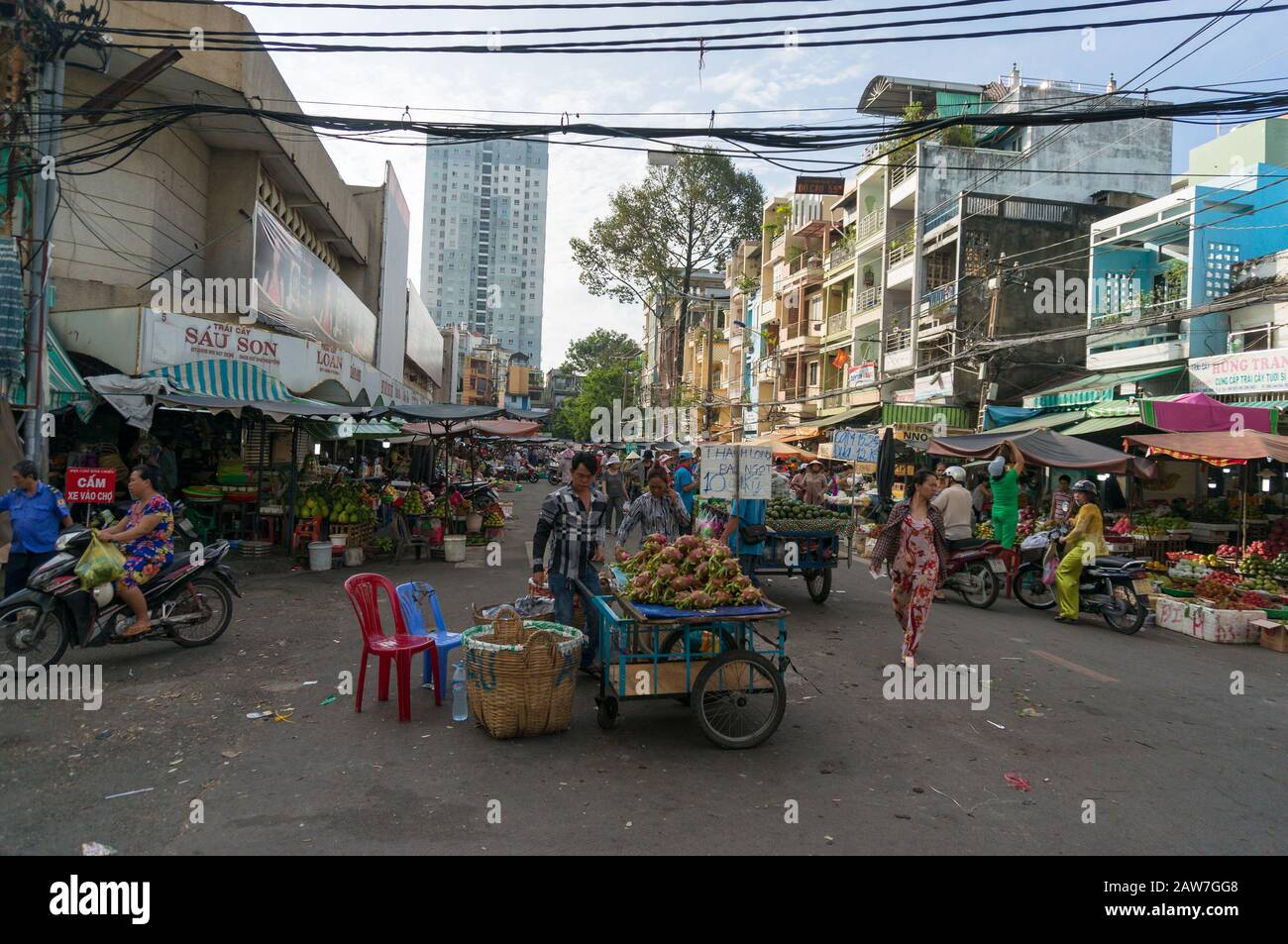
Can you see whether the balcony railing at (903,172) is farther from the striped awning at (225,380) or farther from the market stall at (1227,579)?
the striped awning at (225,380)

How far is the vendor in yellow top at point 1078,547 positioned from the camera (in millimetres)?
10258

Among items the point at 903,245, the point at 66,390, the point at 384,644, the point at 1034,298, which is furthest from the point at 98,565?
the point at 903,245

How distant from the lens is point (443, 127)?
917cm

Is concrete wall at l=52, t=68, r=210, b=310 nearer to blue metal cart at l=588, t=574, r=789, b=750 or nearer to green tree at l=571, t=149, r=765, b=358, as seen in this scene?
blue metal cart at l=588, t=574, r=789, b=750

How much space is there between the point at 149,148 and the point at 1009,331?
2454cm

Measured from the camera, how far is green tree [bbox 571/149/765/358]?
41.2 meters


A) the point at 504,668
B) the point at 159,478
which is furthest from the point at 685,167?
the point at 504,668

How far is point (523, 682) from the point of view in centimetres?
532

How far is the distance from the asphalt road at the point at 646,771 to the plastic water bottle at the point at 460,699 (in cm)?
13

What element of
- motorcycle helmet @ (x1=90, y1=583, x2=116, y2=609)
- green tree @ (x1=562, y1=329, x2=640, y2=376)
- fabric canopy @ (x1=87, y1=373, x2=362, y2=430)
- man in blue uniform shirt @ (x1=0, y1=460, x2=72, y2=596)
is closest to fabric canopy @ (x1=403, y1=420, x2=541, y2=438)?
fabric canopy @ (x1=87, y1=373, x2=362, y2=430)

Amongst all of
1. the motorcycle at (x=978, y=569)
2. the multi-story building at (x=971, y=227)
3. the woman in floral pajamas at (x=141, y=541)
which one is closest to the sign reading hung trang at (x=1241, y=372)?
the multi-story building at (x=971, y=227)

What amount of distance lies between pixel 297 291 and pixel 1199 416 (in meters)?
19.8

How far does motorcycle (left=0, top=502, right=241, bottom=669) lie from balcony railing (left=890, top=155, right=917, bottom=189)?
2848 centimetres

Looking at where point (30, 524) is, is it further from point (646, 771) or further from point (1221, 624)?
point (1221, 624)
